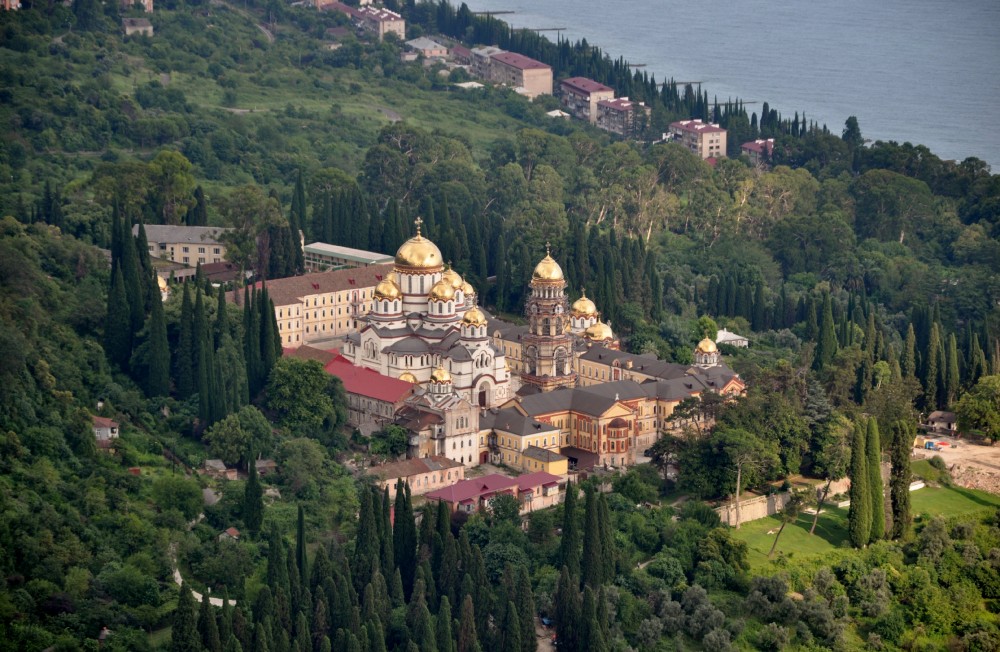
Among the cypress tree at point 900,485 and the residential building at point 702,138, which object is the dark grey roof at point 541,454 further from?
the residential building at point 702,138

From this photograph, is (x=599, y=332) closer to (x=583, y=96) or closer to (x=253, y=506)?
(x=253, y=506)

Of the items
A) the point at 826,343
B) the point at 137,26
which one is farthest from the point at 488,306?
the point at 137,26

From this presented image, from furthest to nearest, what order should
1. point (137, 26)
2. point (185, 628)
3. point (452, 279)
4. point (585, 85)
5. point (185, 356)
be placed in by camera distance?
point (585, 85), point (137, 26), point (452, 279), point (185, 356), point (185, 628)

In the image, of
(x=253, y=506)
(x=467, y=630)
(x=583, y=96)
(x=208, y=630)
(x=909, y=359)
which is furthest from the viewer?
(x=583, y=96)

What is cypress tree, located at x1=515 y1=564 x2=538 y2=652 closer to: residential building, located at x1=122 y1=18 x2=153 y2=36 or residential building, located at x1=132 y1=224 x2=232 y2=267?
residential building, located at x1=132 y1=224 x2=232 y2=267

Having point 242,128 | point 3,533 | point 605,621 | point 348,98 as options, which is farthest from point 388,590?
point 348,98

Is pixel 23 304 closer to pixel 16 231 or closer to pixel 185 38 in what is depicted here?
pixel 16 231

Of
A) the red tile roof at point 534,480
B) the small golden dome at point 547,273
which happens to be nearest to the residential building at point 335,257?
the small golden dome at point 547,273
